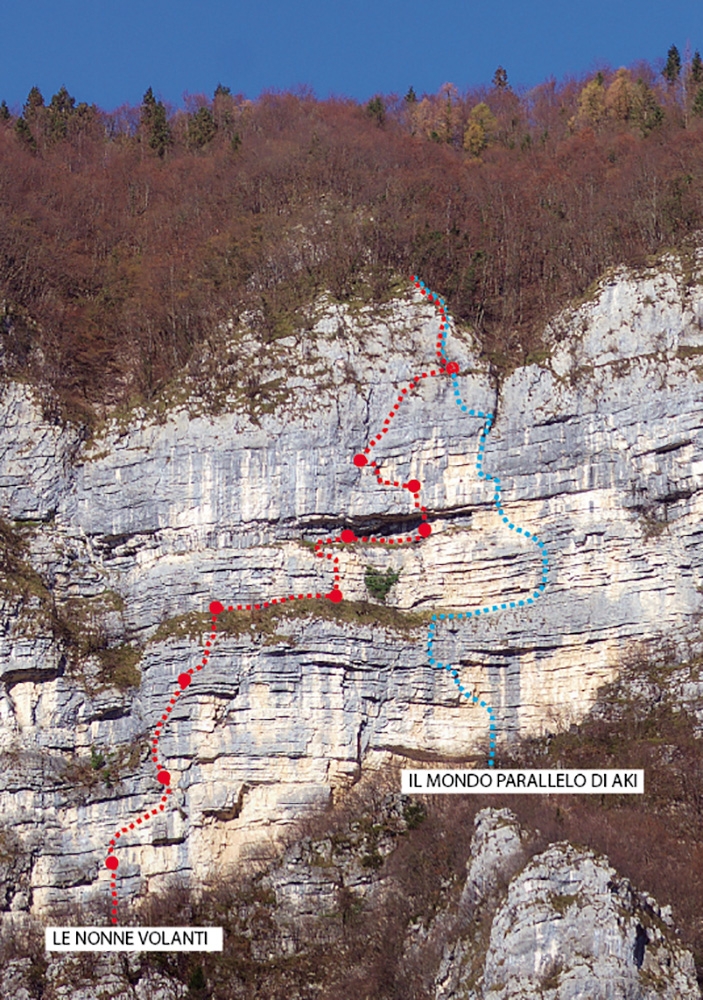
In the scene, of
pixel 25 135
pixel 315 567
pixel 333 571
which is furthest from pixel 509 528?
pixel 25 135

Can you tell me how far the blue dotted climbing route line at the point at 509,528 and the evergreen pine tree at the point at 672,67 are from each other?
25538 mm

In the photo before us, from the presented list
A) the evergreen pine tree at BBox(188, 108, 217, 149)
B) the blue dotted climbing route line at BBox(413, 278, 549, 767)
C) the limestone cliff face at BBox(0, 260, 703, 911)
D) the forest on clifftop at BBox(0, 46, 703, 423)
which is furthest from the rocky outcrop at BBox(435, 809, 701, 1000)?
the evergreen pine tree at BBox(188, 108, 217, 149)

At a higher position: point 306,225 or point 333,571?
point 306,225

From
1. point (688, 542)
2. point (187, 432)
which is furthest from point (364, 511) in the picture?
point (688, 542)

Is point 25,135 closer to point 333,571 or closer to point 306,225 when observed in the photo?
point 306,225

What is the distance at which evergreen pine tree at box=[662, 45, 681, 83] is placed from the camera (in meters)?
74.7

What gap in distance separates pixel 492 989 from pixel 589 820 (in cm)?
579

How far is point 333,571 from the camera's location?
51.2 m

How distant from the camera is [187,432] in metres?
52.9

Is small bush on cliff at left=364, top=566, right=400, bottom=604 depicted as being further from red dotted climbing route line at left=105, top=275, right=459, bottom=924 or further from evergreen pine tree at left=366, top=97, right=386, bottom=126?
evergreen pine tree at left=366, top=97, right=386, bottom=126

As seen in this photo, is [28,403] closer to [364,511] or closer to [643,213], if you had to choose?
[364,511]

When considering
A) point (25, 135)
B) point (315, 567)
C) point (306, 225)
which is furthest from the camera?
point (25, 135)

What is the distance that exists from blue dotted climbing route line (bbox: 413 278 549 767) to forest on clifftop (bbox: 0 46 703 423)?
134 centimetres

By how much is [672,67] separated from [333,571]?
111 feet
